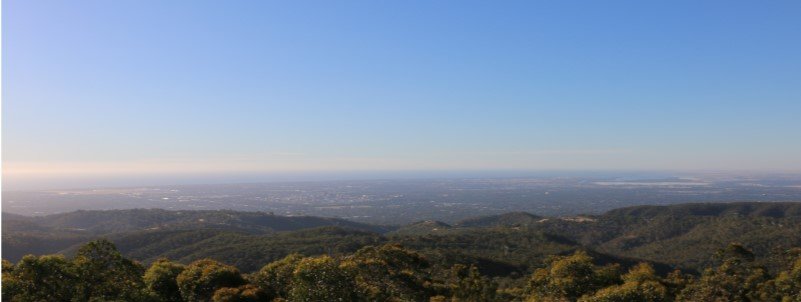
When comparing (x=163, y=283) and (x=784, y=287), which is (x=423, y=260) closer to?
(x=163, y=283)

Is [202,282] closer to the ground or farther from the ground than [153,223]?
farther from the ground

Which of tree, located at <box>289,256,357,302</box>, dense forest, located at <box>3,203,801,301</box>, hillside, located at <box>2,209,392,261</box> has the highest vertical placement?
tree, located at <box>289,256,357,302</box>

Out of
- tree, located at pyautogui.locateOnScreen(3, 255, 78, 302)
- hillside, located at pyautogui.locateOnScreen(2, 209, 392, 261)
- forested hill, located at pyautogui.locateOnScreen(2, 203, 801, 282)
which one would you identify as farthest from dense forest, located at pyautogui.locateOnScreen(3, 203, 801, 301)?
hillside, located at pyautogui.locateOnScreen(2, 209, 392, 261)

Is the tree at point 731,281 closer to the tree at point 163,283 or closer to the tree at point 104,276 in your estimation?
Result: the tree at point 163,283

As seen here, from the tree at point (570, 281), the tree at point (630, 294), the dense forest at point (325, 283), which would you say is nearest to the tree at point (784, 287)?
the dense forest at point (325, 283)

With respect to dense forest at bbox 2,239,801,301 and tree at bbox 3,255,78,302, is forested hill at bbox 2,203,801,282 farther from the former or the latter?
tree at bbox 3,255,78,302

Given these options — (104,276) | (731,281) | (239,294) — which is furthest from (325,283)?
(731,281)

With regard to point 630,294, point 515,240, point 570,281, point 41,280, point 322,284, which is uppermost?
point 41,280
